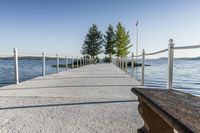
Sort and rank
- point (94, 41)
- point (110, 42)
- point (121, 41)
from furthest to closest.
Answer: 1. point (94, 41)
2. point (110, 42)
3. point (121, 41)

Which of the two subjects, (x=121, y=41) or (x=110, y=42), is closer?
(x=121, y=41)

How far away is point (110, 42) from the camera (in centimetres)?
4738

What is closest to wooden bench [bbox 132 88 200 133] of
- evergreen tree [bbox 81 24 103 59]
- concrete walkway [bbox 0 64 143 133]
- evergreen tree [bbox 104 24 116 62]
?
concrete walkway [bbox 0 64 143 133]

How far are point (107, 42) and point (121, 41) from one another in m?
6.26

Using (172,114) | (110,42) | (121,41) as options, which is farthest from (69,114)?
(110,42)

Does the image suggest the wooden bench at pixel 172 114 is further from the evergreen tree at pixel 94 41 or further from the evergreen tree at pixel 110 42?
the evergreen tree at pixel 94 41

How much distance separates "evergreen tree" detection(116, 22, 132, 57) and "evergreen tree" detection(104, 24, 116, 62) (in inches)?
142

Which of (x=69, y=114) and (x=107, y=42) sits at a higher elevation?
(x=107, y=42)

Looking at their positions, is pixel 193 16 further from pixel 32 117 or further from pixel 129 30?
pixel 129 30

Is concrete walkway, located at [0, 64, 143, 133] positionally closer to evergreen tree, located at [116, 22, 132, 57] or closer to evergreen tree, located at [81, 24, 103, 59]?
evergreen tree, located at [116, 22, 132, 57]

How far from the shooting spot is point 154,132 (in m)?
1.85

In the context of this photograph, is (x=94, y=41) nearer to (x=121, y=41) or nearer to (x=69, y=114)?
(x=121, y=41)

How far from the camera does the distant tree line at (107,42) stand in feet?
140

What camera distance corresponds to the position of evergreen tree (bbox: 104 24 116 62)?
47.0 m
